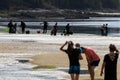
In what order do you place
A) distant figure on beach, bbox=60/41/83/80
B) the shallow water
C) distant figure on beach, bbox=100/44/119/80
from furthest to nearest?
1. the shallow water
2. distant figure on beach, bbox=60/41/83/80
3. distant figure on beach, bbox=100/44/119/80

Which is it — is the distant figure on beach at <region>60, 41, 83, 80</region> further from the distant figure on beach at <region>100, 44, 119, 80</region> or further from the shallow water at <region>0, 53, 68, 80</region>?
the shallow water at <region>0, 53, 68, 80</region>

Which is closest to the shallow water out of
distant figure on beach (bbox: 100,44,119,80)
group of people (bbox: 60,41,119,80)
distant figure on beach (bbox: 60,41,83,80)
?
group of people (bbox: 60,41,119,80)

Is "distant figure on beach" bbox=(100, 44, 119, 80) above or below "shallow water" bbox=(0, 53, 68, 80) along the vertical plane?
above

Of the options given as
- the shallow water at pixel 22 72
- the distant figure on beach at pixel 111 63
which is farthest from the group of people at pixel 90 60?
the shallow water at pixel 22 72

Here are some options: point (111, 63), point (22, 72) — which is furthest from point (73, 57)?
point (22, 72)

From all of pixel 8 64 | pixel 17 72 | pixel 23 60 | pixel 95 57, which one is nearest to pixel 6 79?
pixel 17 72

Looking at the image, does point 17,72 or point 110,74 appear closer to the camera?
point 110,74

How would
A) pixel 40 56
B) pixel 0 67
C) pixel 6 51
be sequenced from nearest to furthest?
pixel 0 67, pixel 40 56, pixel 6 51

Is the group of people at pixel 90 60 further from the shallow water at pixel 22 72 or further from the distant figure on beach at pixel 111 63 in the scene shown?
the shallow water at pixel 22 72

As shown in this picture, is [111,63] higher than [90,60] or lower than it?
higher

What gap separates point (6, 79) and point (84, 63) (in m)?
7.71

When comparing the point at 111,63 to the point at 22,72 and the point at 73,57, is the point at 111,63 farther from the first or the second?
the point at 22,72

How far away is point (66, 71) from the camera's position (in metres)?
25.2

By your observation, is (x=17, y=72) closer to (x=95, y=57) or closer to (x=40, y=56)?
(x=95, y=57)
